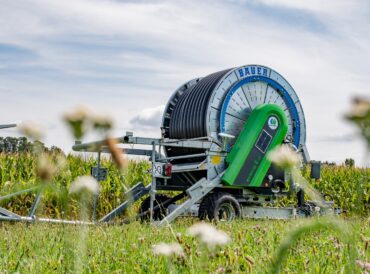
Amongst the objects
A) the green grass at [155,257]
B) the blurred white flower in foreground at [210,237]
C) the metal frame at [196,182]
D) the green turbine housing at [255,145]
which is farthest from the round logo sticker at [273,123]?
the blurred white flower in foreground at [210,237]

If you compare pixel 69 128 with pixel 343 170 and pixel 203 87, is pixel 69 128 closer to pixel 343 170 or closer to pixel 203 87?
pixel 203 87

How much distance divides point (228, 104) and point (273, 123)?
887mm

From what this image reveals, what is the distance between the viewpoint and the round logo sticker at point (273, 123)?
10688 mm

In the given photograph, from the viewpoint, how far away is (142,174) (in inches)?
571

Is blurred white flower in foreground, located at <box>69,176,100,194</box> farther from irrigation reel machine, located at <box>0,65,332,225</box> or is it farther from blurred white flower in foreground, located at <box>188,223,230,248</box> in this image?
irrigation reel machine, located at <box>0,65,332,225</box>

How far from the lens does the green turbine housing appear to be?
10.3 m

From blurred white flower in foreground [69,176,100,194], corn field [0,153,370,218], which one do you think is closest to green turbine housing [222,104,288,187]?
corn field [0,153,370,218]

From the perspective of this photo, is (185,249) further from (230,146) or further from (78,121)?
(230,146)

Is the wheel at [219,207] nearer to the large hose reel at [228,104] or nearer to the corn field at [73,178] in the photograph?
the large hose reel at [228,104]

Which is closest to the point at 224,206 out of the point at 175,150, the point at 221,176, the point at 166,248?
the point at 221,176

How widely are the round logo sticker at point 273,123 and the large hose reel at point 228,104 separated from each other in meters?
0.48

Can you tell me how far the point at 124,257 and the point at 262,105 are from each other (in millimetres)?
6627

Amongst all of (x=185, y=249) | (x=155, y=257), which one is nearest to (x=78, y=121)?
(x=185, y=249)

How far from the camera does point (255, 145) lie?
1050cm
